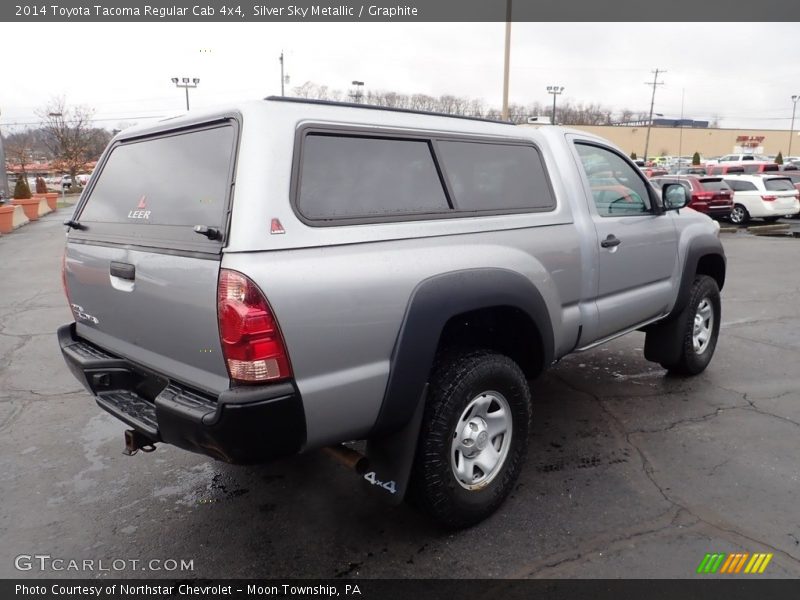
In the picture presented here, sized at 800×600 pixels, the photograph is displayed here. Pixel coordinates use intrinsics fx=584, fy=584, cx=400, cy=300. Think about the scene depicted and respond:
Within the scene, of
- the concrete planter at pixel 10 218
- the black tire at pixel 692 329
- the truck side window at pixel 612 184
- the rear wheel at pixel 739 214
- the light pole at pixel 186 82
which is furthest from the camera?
the light pole at pixel 186 82

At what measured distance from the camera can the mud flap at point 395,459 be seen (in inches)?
103

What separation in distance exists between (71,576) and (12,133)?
191 feet

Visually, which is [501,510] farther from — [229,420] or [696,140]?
[696,140]

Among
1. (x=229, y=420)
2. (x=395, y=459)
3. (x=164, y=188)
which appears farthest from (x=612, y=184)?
(x=229, y=420)

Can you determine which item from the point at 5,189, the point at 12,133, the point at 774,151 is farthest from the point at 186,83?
the point at 774,151

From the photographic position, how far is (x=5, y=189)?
22500 mm

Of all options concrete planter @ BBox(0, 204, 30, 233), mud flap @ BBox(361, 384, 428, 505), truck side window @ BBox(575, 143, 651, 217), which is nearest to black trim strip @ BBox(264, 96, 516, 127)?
truck side window @ BBox(575, 143, 651, 217)

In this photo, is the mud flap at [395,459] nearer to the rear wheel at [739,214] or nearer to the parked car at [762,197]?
the parked car at [762,197]

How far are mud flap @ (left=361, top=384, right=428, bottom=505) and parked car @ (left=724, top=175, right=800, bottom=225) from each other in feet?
67.2

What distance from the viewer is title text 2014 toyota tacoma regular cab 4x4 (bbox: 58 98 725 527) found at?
2.22 meters

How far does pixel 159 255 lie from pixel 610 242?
2.72 meters

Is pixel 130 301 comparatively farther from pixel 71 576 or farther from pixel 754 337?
pixel 754 337

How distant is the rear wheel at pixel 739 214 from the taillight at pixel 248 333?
69.9 feet

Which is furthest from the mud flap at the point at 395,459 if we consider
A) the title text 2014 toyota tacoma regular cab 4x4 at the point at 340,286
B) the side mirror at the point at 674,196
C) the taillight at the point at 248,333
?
the side mirror at the point at 674,196
